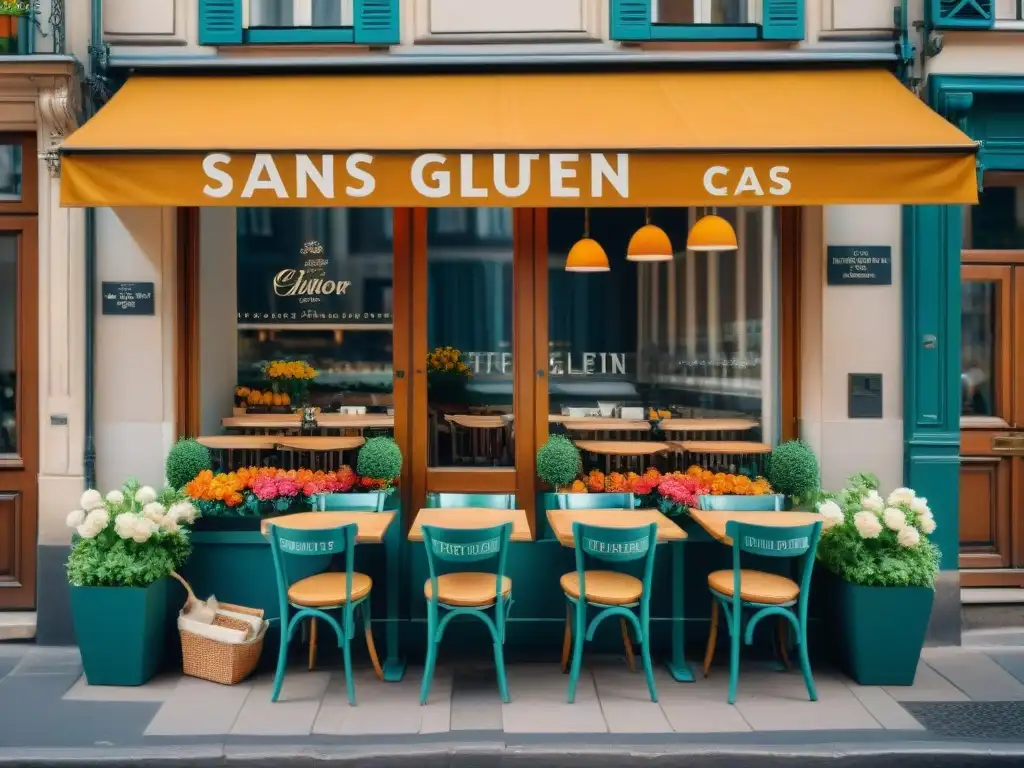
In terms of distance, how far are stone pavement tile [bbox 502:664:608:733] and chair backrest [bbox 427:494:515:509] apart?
3.91ft

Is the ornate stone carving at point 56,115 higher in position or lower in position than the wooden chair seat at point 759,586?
higher

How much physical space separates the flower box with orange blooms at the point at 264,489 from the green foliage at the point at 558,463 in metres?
1.24

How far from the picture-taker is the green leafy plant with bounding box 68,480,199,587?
5.93 m

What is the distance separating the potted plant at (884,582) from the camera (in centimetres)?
597

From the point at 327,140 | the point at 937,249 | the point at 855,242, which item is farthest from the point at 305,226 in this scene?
the point at 937,249

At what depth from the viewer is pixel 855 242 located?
7066mm

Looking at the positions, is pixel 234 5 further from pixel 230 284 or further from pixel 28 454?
pixel 28 454

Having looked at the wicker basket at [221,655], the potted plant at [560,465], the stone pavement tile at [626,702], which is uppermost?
the potted plant at [560,465]

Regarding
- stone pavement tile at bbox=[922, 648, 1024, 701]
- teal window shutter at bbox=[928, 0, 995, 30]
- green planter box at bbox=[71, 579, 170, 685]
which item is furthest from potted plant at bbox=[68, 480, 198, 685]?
teal window shutter at bbox=[928, 0, 995, 30]

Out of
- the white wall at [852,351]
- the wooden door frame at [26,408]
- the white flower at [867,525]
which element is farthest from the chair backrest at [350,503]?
the white wall at [852,351]

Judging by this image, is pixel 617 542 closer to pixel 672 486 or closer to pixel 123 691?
pixel 672 486

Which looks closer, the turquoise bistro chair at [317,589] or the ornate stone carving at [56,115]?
the turquoise bistro chair at [317,589]

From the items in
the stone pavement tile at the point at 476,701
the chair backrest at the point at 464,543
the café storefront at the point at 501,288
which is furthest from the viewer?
the café storefront at the point at 501,288

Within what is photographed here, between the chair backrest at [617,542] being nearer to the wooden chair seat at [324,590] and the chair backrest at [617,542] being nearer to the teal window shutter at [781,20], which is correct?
the wooden chair seat at [324,590]
